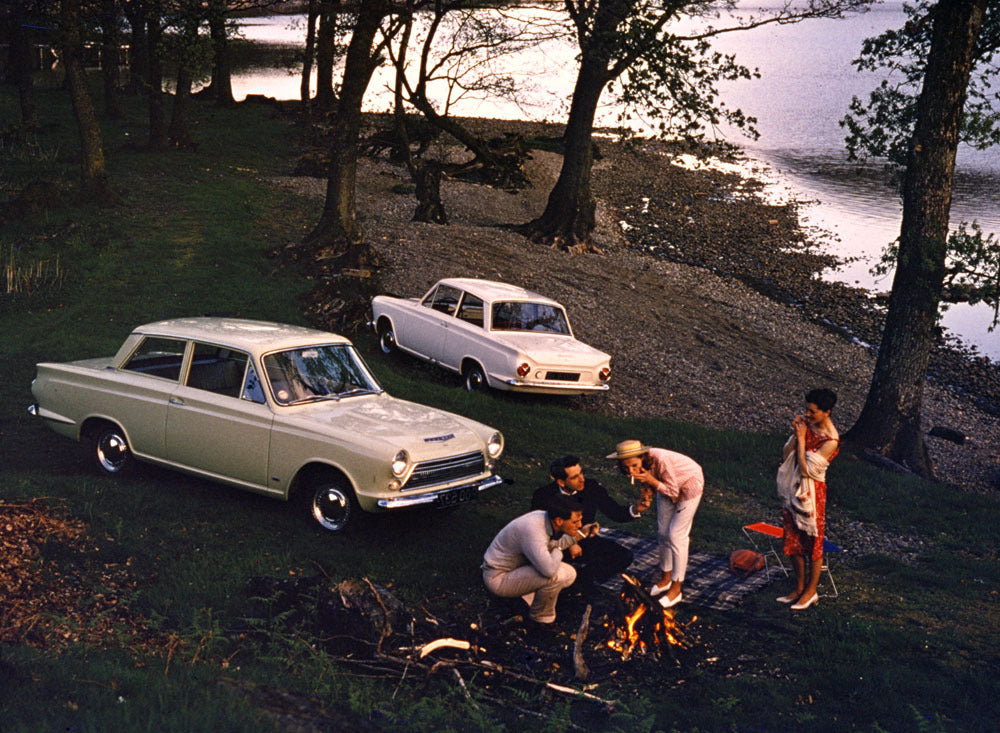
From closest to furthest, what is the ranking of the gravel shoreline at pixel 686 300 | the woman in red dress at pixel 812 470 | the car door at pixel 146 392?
the woman in red dress at pixel 812 470 < the car door at pixel 146 392 < the gravel shoreline at pixel 686 300

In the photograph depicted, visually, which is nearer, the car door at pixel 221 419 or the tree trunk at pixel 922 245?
the car door at pixel 221 419

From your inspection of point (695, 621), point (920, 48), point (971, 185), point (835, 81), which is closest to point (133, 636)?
point (695, 621)

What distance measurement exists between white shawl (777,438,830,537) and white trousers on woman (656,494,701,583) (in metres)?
0.78

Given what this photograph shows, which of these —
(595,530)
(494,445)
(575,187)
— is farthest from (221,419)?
(575,187)

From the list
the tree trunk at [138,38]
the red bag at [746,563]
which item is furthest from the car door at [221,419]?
the tree trunk at [138,38]

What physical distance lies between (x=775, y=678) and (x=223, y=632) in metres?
3.82

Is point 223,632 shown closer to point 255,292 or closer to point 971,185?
point 255,292

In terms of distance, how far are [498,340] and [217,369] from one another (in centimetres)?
545

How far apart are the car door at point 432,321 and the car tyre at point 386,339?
1.99 ft

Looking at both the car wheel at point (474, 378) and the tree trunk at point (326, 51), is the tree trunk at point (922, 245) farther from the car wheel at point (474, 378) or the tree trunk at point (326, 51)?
the tree trunk at point (326, 51)

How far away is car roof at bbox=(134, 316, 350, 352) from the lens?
945cm

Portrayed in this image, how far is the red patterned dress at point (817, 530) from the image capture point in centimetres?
770

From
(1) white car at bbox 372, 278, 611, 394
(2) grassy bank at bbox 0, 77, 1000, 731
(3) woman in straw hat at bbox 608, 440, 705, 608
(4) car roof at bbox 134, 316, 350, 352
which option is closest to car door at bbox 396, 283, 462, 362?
(1) white car at bbox 372, 278, 611, 394

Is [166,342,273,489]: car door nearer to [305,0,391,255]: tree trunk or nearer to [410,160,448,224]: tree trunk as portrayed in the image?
[305,0,391,255]: tree trunk
